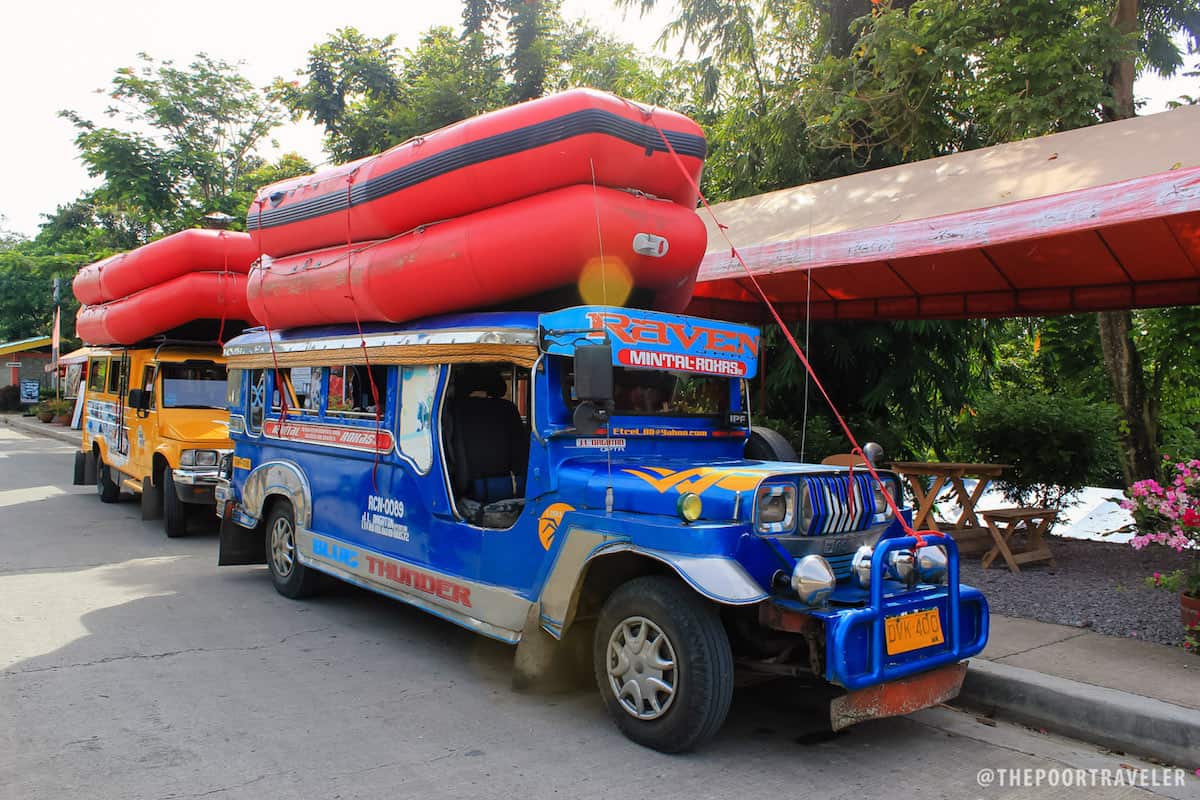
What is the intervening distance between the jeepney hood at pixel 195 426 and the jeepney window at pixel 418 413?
5.28m

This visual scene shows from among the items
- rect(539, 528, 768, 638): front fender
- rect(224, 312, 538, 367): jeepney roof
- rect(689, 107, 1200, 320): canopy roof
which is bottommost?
rect(539, 528, 768, 638): front fender

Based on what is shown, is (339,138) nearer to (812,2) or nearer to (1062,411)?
(812,2)

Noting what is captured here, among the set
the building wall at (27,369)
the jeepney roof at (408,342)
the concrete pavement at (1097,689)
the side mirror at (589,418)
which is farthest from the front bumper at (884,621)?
the building wall at (27,369)

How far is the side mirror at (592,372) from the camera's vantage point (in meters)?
4.44

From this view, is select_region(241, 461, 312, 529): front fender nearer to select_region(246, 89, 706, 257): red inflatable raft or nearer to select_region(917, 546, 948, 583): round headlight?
select_region(246, 89, 706, 257): red inflatable raft

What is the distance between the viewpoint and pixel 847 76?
452 inches

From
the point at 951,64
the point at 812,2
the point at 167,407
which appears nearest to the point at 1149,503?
the point at 951,64

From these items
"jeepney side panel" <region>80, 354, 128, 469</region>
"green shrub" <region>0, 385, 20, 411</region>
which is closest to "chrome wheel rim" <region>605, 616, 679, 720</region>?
"jeepney side panel" <region>80, 354, 128, 469</region>

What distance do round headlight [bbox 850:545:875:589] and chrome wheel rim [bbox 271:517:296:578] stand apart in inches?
190

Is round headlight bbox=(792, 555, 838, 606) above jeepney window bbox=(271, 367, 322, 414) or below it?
below

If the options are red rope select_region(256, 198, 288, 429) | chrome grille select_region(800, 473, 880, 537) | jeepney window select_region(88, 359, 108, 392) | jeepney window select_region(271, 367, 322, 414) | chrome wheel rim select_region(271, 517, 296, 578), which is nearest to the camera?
chrome grille select_region(800, 473, 880, 537)

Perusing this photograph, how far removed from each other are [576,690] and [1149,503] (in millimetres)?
3700

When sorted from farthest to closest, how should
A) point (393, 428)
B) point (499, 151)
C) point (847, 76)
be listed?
point (847, 76) → point (393, 428) → point (499, 151)

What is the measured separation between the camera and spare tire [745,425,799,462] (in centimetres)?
579
